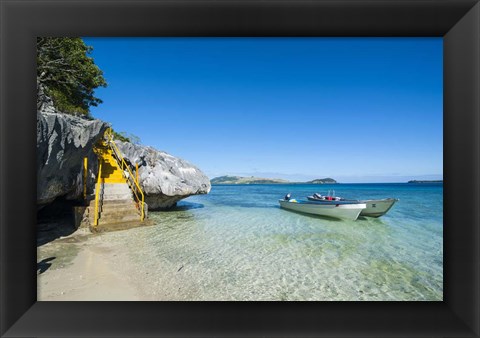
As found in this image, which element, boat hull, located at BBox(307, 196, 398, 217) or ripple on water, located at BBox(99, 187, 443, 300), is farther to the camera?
boat hull, located at BBox(307, 196, 398, 217)

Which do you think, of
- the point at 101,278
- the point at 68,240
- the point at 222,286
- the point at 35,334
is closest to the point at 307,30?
the point at 35,334

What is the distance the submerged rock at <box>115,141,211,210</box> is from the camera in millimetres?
9089

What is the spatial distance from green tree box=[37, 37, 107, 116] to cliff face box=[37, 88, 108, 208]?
72 cm

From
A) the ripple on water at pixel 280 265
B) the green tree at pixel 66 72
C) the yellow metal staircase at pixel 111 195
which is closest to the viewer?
the ripple on water at pixel 280 265

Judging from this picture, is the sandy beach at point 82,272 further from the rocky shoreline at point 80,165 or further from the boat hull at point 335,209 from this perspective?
the boat hull at point 335,209

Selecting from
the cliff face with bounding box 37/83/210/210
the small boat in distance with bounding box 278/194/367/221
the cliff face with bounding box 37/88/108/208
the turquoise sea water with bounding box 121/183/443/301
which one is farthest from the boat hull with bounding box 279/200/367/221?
the cliff face with bounding box 37/88/108/208

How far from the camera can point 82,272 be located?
3145mm

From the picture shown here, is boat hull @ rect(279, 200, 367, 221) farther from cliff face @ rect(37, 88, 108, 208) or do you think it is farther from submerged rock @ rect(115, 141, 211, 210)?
cliff face @ rect(37, 88, 108, 208)

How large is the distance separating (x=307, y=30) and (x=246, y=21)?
18.2 inches

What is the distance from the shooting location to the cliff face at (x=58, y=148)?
2.92 metres

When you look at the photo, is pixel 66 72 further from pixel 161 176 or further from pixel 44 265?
pixel 44 265

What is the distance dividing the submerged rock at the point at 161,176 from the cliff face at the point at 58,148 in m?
3.14

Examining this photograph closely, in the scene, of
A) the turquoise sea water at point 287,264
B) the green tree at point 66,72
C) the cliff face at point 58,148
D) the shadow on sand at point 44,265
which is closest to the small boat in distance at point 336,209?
the turquoise sea water at point 287,264
